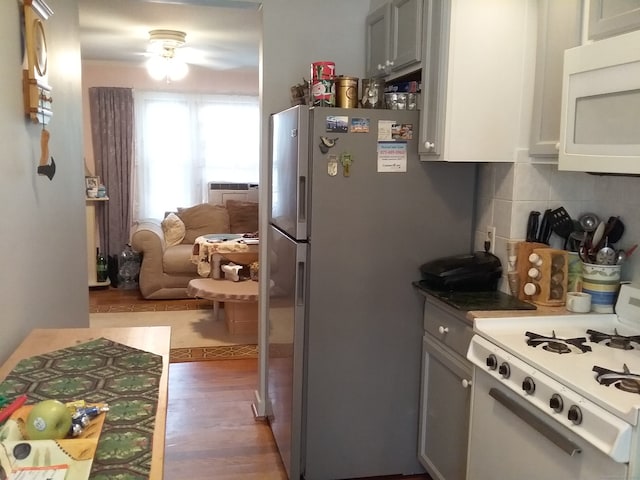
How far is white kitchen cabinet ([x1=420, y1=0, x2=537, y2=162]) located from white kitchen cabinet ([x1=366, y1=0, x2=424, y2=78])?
141 mm

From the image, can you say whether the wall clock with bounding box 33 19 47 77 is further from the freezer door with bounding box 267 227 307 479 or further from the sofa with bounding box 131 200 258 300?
the sofa with bounding box 131 200 258 300

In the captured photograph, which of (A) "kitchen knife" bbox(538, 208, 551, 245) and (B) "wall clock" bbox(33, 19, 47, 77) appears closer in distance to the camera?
(B) "wall clock" bbox(33, 19, 47, 77)

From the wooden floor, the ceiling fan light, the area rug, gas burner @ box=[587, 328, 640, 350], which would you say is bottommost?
the wooden floor

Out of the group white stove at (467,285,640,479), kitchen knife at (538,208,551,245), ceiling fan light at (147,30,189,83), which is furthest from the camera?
ceiling fan light at (147,30,189,83)

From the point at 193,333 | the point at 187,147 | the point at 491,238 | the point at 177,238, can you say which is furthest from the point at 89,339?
the point at 187,147

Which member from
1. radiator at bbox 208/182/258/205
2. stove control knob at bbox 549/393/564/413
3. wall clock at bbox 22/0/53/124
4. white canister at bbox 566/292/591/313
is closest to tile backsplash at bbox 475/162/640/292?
white canister at bbox 566/292/591/313

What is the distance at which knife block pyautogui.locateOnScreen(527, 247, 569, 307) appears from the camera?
2197 mm

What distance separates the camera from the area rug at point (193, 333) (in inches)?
169

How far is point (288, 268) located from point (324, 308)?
0.83 feet

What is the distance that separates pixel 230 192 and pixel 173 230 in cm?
83

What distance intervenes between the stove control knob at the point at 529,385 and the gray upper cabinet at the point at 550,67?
857 millimetres

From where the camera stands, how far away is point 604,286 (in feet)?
6.88

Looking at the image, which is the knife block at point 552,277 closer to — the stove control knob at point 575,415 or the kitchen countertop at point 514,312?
the kitchen countertop at point 514,312

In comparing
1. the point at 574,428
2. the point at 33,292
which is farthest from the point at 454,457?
the point at 33,292
